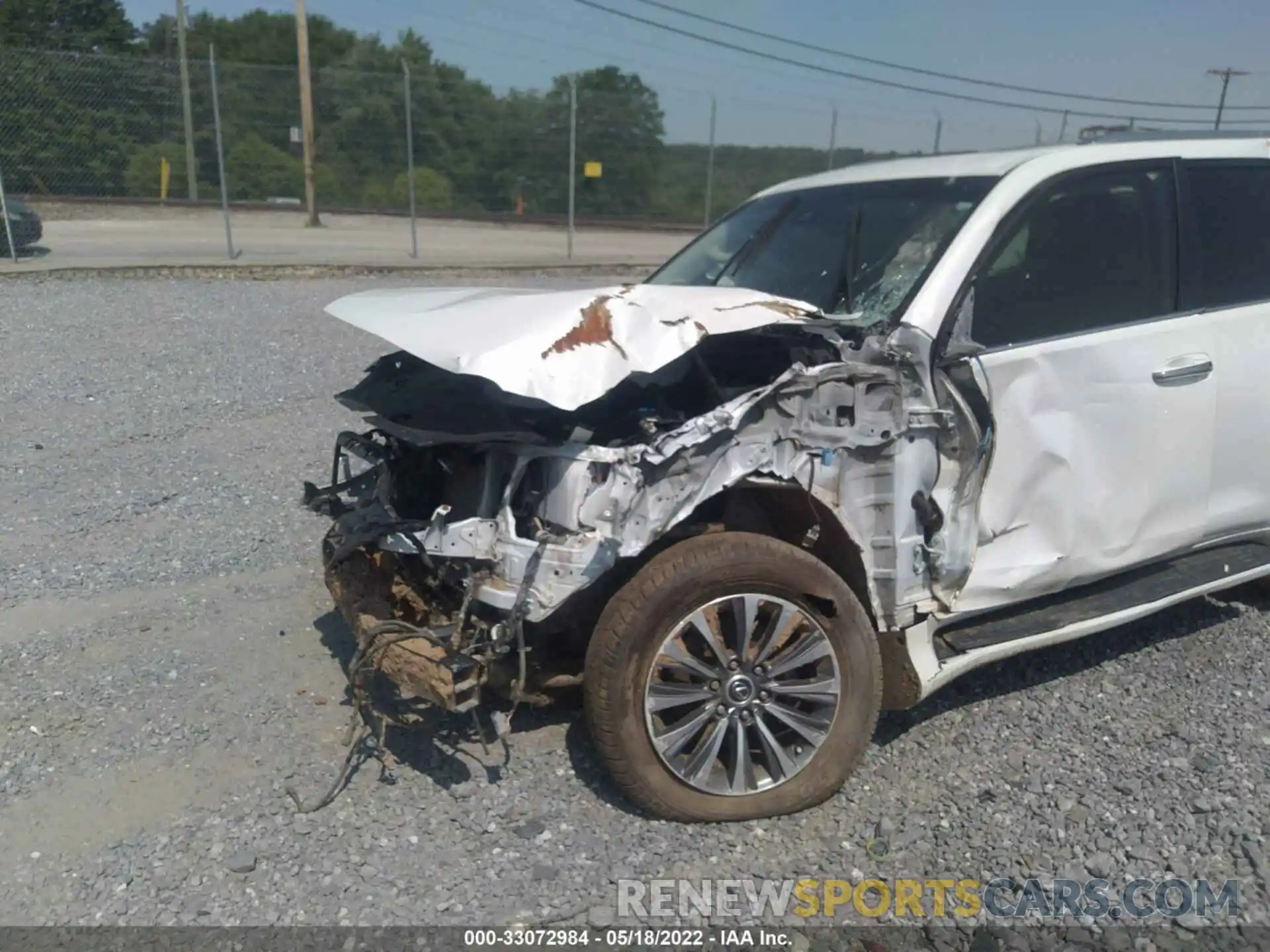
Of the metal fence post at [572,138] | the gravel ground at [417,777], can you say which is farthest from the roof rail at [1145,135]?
the metal fence post at [572,138]

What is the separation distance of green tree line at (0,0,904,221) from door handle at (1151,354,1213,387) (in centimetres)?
1488

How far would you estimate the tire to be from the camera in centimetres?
301

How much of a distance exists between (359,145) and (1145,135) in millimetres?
17741

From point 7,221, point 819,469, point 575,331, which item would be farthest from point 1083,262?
point 7,221

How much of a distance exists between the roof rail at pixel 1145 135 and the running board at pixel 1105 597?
5.39 feet

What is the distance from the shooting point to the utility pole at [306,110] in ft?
58.5

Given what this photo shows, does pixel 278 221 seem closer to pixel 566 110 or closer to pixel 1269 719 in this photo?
pixel 566 110

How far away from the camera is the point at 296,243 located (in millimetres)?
18766

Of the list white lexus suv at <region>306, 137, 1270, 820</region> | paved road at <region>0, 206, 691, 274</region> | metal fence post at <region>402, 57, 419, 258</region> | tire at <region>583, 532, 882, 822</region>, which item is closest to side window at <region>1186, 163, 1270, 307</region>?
white lexus suv at <region>306, 137, 1270, 820</region>

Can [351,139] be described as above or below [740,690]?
above

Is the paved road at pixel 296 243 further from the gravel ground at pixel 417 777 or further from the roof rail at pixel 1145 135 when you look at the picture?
the roof rail at pixel 1145 135

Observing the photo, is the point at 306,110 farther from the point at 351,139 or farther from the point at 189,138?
the point at 189,138

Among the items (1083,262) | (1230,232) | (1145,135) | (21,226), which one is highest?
(1145,135)

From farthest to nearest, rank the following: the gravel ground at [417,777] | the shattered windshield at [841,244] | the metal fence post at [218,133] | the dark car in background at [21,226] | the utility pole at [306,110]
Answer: the utility pole at [306,110] → the metal fence post at [218,133] → the dark car in background at [21,226] → the shattered windshield at [841,244] → the gravel ground at [417,777]
